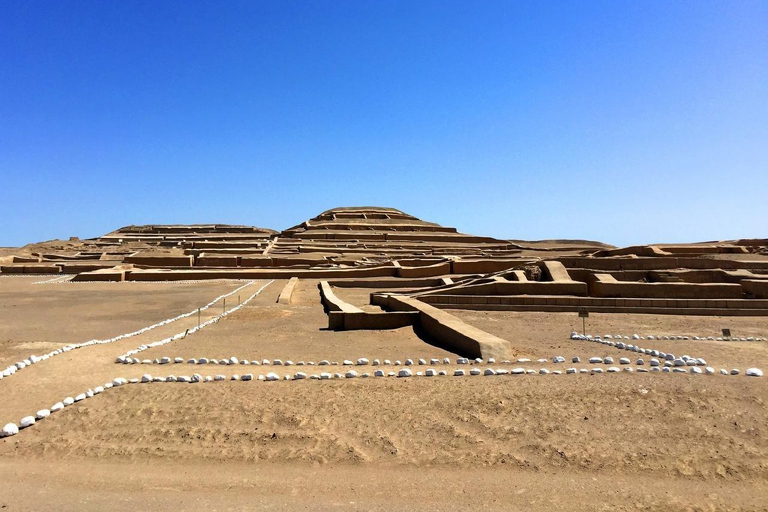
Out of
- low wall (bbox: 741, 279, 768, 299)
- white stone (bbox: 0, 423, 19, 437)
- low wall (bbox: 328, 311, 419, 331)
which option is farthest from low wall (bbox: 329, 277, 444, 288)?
white stone (bbox: 0, 423, 19, 437)

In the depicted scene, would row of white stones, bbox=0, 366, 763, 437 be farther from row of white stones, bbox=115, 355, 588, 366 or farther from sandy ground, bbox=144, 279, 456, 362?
sandy ground, bbox=144, 279, 456, 362

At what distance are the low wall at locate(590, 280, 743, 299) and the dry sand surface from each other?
8.62 meters

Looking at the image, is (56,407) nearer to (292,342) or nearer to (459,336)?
(292,342)

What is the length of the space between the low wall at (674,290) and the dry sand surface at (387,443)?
28.3 feet

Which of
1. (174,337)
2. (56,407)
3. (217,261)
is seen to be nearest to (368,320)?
(174,337)

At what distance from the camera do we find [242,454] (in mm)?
4086

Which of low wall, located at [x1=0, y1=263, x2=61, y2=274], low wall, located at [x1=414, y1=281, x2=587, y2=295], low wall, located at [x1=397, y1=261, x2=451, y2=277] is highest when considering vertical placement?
low wall, located at [x1=0, y1=263, x2=61, y2=274]

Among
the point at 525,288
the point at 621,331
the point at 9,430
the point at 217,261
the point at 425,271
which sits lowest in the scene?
the point at 621,331

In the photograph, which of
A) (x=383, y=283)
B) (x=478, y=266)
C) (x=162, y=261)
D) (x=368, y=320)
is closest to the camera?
(x=368, y=320)

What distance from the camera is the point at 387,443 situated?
4.19 m

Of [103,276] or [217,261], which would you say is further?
[217,261]

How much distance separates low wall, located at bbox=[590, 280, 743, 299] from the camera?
15.0 meters

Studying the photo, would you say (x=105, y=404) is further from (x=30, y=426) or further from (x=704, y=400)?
(x=704, y=400)

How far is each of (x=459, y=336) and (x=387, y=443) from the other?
12.9ft
